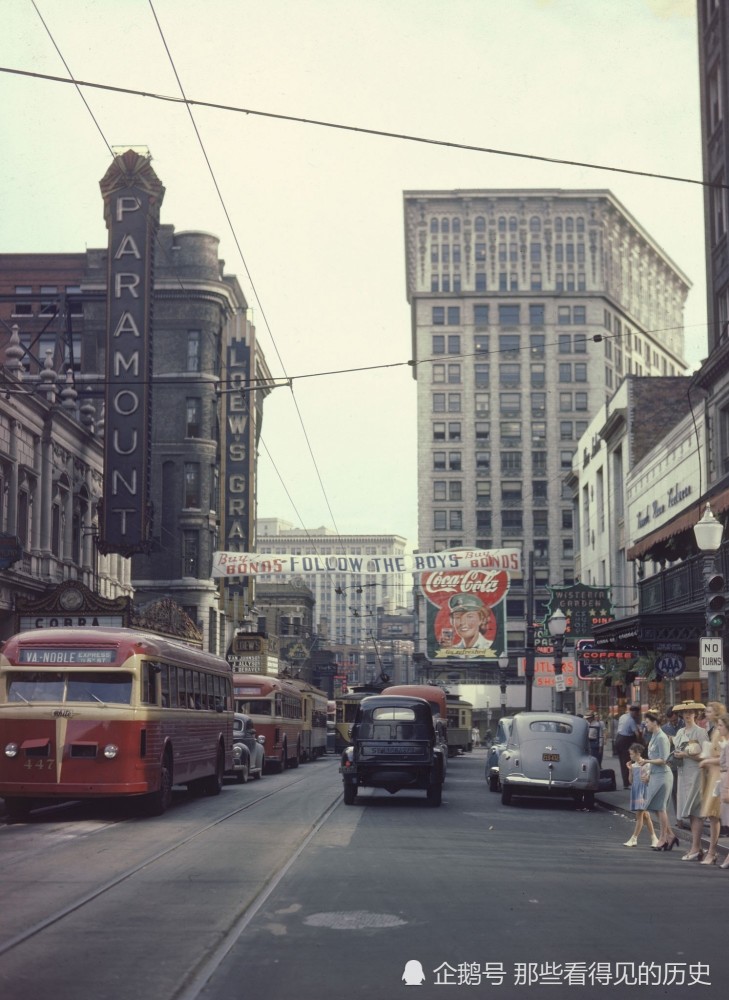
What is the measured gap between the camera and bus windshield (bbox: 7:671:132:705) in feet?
66.1

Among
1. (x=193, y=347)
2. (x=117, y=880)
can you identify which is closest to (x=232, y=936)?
(x=117, y=880)

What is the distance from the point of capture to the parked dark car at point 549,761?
23562 millimetres

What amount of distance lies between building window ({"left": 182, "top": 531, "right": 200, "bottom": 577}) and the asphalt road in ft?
146

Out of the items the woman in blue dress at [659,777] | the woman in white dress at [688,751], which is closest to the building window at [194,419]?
the woman in white dress at [688,751]

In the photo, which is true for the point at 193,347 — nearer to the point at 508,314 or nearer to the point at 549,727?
the point at 549,727

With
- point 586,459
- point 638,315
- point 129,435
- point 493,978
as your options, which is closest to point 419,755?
point 493,978

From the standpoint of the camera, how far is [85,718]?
65.1ft

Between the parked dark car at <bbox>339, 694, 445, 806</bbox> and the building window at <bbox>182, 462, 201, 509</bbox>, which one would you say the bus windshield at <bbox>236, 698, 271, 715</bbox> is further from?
the building window at <bbox>182, 462, 201, 509</bbox>

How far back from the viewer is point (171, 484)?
64688 mm

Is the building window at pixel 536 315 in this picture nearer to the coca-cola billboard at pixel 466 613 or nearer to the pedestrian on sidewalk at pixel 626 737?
the coca-cola billboard at pixel 466 613

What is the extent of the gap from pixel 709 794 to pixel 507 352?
407ft

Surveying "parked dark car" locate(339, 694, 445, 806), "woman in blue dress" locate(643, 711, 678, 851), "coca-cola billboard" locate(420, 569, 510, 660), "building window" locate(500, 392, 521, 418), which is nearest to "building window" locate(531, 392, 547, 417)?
"building window" locate(500, 392, 521, 418)

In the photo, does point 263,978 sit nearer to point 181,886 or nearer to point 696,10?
point 181,886

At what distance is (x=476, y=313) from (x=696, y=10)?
91.6 metres
